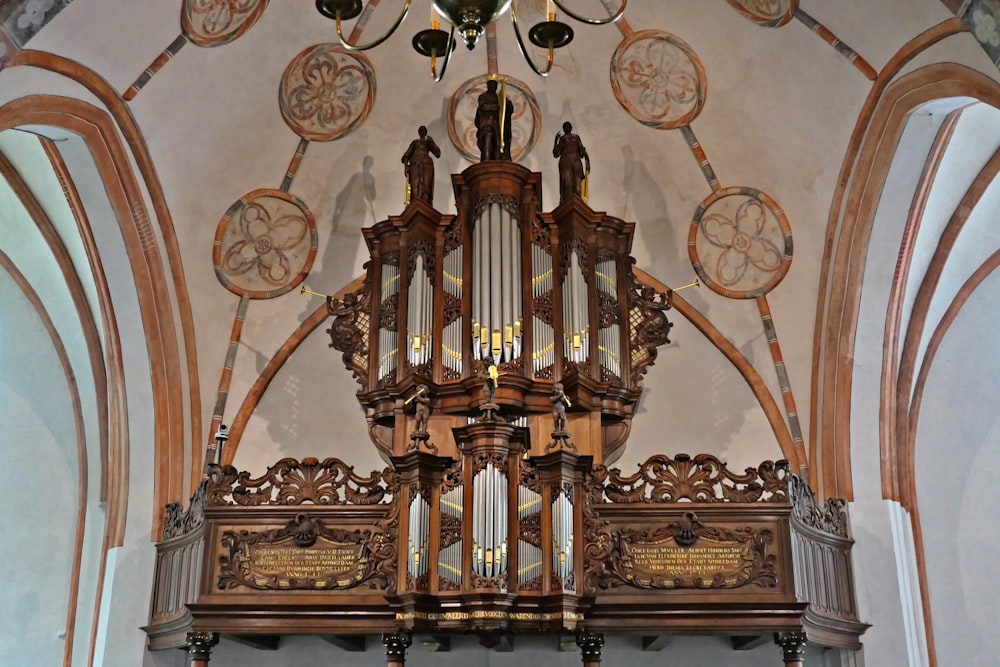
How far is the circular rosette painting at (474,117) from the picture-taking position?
514 inches

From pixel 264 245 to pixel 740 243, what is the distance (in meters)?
5.14

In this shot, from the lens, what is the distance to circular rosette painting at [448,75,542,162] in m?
13.1

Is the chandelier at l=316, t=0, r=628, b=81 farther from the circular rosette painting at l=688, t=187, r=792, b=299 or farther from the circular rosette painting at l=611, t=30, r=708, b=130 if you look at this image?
the circular rosette painting at l=688, t=187, r=792, b=299

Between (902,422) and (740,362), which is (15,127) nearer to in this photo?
(740,362)

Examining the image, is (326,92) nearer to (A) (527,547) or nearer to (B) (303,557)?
(B) (303,557)

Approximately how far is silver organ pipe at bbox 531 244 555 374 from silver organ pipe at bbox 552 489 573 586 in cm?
182

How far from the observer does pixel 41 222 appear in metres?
12.6

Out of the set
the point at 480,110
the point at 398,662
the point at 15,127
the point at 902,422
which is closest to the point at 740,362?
the point at 902,422

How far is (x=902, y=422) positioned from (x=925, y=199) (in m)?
2.41

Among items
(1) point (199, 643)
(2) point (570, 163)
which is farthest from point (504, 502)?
(2) point (570, 163)

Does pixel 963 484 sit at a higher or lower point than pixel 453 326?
lower

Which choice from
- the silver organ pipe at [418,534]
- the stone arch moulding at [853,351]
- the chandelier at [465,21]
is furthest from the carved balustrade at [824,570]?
the chandelier at [465,21]

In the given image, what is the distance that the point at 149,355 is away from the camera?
1236 centimetres

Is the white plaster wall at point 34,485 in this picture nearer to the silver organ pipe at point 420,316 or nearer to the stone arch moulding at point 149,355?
the stone arch moulding at point 149,355
